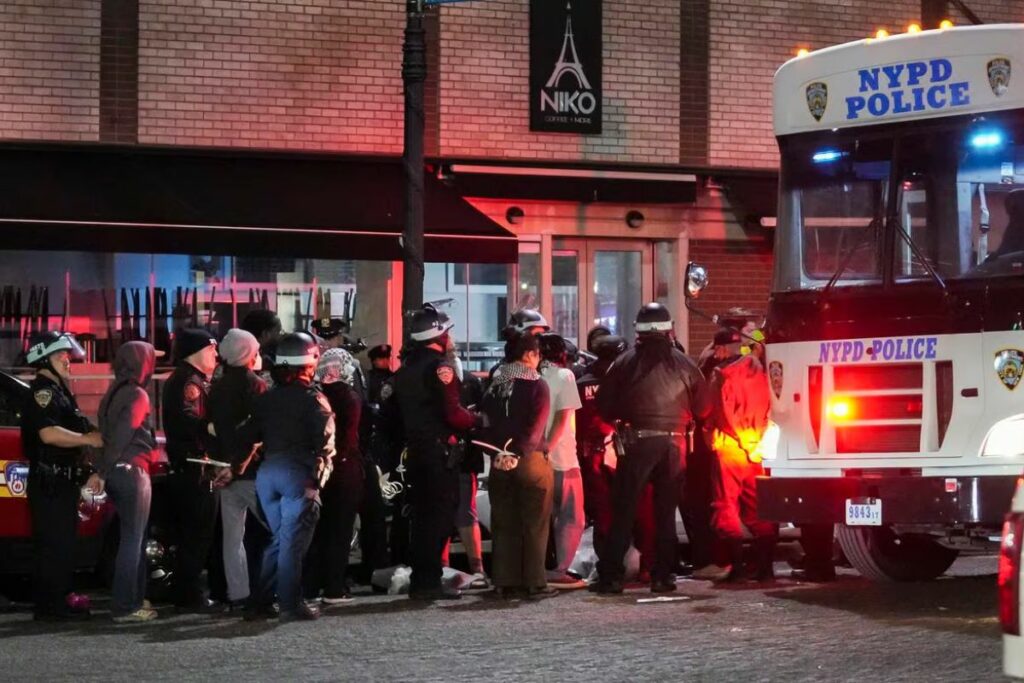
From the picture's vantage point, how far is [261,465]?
10750 millimetres

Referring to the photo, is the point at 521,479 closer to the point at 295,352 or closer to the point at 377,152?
the point at 295,352

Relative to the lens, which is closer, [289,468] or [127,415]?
[289,468]

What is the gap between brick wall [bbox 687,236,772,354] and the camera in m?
18.8

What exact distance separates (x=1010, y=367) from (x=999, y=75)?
5.64 ft

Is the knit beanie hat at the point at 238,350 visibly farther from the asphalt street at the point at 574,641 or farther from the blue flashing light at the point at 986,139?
the blue flashing light at the point at 986,139

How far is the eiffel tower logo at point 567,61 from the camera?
713 inches

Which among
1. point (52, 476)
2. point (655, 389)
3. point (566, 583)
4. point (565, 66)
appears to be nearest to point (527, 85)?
point (565, 66)

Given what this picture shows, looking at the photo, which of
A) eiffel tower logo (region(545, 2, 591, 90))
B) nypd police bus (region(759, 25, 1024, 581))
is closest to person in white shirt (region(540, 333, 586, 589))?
nypd police bus (region(759, 25, 1024, 581))

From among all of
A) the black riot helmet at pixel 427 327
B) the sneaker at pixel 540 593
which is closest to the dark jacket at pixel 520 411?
the black riot helmet at pixel 427 327

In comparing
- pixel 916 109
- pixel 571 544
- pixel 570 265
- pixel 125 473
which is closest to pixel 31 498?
pixel 125 473

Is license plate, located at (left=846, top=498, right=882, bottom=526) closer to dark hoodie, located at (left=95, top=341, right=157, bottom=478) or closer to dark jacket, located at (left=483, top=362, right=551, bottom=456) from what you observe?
dark jacket, located at (left=483, top=362, right=551, bottom=456)

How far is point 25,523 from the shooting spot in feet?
37.2

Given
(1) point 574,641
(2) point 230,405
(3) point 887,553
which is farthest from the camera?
(3) point 887,553

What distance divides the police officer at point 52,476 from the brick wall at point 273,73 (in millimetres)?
6335
